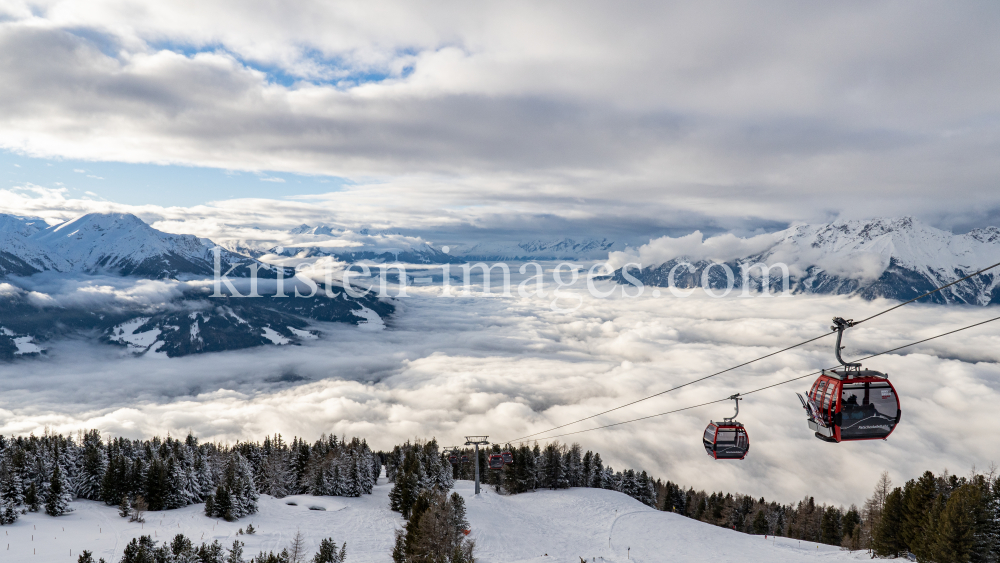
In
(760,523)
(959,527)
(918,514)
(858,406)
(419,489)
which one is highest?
(858,406)

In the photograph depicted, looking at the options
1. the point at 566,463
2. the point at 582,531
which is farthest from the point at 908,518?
the point at 566,463

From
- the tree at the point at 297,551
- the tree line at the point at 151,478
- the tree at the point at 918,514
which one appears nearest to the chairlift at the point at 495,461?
the tree line at the point at 151,478

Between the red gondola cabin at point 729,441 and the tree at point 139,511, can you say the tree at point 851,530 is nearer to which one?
the red gondola cabin at point 729,441

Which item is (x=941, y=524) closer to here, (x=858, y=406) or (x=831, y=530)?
(x=858, y=406)

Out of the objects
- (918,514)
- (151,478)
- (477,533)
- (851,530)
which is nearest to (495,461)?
(477,533)

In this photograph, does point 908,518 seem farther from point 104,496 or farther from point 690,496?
point 104,496

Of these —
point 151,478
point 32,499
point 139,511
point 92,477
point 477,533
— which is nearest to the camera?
point 477,533

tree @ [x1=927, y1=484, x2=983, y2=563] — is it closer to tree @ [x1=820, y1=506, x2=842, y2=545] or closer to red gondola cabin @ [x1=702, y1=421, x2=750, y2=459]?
red gondola cabin @ [x1=702, y1=421, x2=750, y2=459]
